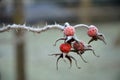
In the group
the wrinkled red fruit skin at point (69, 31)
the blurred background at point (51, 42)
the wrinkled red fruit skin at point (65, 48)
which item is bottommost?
the wrinkled red fruit skin at point (65, 48)

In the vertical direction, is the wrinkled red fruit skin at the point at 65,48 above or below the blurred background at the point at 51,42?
below

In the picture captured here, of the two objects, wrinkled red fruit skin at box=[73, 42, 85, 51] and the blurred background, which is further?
the blurred background

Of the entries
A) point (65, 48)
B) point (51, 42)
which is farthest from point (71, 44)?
point (51, 42)

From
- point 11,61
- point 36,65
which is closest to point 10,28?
point 11,61

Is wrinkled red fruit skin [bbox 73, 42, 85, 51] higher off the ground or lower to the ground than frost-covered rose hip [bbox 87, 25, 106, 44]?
lower

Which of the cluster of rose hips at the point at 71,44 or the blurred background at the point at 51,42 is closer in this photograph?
the cluster of rose hips at the point at 71,44

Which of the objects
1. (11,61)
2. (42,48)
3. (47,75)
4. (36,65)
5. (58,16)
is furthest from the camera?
(58,16)

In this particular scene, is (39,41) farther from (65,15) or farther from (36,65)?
(65,15)

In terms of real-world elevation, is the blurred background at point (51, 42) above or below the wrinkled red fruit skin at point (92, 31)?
above
